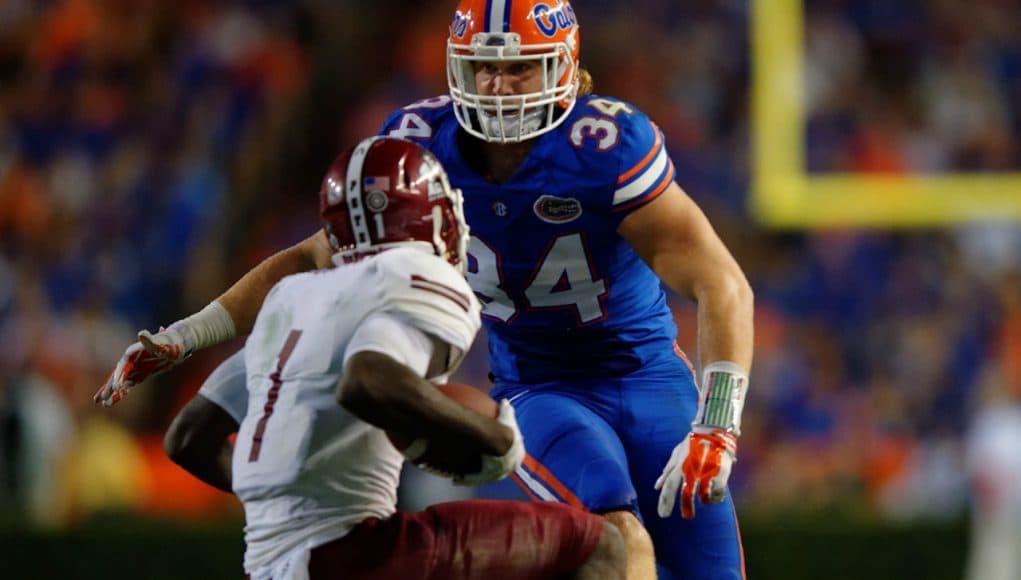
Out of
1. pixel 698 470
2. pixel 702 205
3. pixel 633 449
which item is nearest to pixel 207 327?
pixel 633 449

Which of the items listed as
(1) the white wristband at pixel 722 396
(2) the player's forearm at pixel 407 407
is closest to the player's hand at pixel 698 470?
(1) the white wristband at pixel 722 396

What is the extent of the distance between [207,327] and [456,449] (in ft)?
3.57

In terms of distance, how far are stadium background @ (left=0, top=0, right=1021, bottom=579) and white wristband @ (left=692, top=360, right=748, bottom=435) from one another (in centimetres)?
356

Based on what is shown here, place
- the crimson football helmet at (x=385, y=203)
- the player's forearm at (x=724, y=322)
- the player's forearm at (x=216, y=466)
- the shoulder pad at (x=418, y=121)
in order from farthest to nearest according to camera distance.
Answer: the shoulder pad at (x=418, y=121), the player's forearm at (x=724, y=322), the player's forearm at (x=216, y=466), the crimson football helmet at (x=385, y=203)

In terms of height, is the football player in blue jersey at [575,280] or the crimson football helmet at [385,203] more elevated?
the crimson football helmet at [385,203]

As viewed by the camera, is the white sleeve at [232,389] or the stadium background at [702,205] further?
the stadium background at [702,205]

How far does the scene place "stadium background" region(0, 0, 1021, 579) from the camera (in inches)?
307

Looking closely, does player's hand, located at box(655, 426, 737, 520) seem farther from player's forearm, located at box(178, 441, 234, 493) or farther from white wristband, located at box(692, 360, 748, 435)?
player's forearm, located at box(178, 441, 234, 493)

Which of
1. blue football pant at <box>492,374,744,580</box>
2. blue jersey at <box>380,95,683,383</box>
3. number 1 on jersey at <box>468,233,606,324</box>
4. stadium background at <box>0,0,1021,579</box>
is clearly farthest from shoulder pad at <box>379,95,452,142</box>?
stadium background at <box>0,0,1021,579</box>

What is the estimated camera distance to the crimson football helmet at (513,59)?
394cm

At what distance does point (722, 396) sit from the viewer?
12.2ft

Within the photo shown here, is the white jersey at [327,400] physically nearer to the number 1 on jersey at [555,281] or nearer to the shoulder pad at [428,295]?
the shoulder pad at [428,295]

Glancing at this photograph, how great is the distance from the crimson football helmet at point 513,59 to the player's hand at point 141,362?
0.85 metres

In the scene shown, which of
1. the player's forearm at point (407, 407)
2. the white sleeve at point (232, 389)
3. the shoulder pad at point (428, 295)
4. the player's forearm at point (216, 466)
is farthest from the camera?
the player's forearm at point (216, 466)
